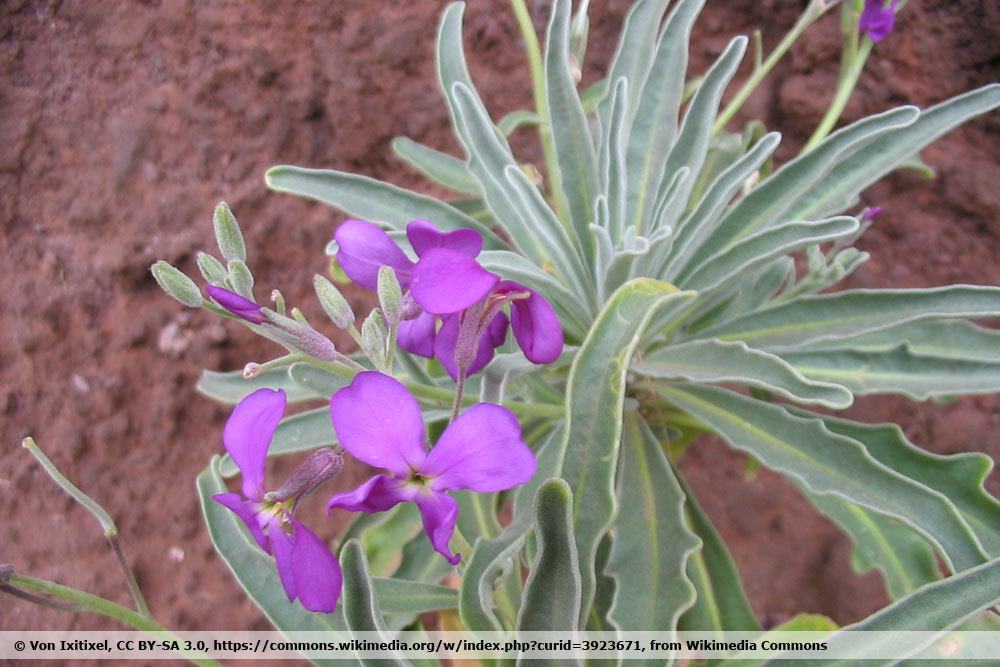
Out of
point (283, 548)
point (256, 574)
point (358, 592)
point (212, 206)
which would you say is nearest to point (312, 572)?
point (283, 548)

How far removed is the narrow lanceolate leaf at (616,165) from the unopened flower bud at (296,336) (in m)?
0.62

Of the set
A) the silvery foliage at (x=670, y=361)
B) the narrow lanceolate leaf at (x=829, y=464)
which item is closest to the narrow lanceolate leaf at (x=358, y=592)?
the silvery foliage at (x=670, y=361)

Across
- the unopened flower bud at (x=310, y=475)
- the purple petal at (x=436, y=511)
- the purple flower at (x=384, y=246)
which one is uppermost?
the purple flower at (x=384, y=246)

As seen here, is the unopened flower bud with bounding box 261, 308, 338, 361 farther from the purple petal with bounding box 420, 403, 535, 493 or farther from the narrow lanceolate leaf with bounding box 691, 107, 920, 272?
the narrow lanceolate leaf with bounding box 691, 107, 920, 272

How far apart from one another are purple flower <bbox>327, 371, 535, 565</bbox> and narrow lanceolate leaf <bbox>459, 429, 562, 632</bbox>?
190mm

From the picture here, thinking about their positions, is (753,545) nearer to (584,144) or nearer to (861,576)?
(861,576)

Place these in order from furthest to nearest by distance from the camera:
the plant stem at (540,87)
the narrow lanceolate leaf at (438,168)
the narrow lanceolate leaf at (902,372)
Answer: the narrow lanceolate leaf at (438,168) → the plant stem at (540,87) → the narrow lanceolate leaf at (902,372)

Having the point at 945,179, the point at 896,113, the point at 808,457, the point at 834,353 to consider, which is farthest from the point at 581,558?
the point at 945,179

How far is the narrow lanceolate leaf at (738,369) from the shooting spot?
860 mm

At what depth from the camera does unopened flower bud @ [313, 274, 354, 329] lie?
68 cm

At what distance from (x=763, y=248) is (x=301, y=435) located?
751mm

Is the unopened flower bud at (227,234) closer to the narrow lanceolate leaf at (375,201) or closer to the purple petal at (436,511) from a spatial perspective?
the purple petal at (436,511)

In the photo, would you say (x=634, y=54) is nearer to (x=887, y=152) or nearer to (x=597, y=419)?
(x=887, y=152)

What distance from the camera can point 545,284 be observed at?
3.64 feet
